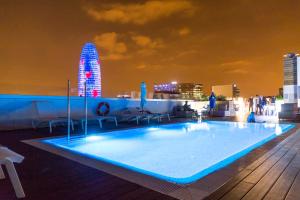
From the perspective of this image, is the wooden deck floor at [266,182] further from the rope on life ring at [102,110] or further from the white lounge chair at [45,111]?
the rope on life ring at [102,110]

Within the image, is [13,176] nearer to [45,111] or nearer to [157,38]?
[45,111]

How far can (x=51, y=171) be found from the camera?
3.02m

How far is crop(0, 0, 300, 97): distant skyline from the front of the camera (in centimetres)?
1370

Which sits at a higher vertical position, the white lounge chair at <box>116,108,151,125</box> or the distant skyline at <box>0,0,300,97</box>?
the distant skyline at <box>0,0,300,97</box>

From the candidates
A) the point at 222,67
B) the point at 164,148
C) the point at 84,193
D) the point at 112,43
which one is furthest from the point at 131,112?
the point at 112,43

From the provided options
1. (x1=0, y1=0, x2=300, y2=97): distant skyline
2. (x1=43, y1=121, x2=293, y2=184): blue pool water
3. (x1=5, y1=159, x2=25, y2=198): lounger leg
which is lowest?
(x1=43, y1=121, x2=293, y2=184): blue pool water

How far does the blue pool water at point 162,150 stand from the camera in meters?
3.74

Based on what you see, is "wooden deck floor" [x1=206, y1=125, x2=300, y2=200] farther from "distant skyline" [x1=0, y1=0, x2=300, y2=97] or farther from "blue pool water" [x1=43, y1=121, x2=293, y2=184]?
"distant skyline" [x1=0, y1=0, x2=300, y2=97]

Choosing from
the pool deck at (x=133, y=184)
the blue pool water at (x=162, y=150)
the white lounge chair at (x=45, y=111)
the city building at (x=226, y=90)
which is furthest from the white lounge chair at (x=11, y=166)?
the city building at (x=226, y=90)

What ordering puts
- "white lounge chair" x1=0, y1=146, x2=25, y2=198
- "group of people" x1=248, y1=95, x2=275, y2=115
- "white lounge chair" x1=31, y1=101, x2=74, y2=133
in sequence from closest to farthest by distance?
"white lounge chair" x1=0, y1=146, x2=25, y2=198
"white lounge chair" x1=31, y1=101, x2=74, y2=133
"group of people" x1=248, y1=95, x2=275, y2=115

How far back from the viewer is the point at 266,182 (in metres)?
2.54

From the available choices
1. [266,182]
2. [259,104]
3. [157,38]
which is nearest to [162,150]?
[266,182]

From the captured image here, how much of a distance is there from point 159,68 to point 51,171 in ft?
70.0

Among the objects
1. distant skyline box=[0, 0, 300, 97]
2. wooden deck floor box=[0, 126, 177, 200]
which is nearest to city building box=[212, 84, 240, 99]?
distant skyline box=[0, 0, 300, 97]
